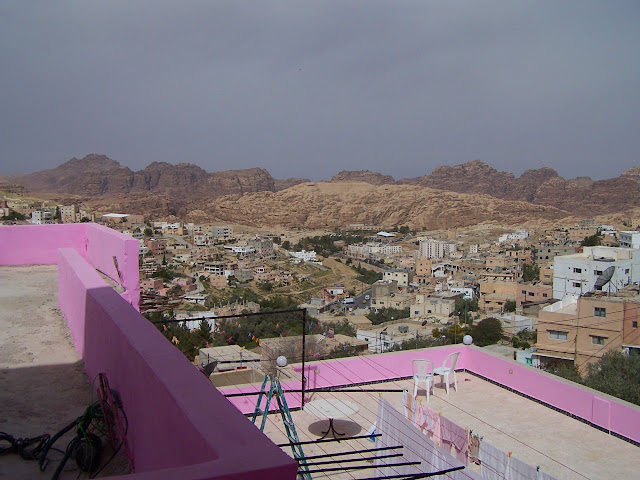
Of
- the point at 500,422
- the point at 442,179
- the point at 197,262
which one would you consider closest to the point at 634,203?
the point at 442,179

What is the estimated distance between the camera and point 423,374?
555 cm

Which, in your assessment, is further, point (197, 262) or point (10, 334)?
point (197, 262)

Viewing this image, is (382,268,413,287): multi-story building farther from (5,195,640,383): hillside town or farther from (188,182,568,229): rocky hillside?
(188,182,568,229): rocky hillside

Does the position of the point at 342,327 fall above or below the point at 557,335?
below

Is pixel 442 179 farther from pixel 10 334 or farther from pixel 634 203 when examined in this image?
pixel 10 334

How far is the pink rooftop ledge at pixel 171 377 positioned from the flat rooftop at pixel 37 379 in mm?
120

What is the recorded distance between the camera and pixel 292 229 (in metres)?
71.5

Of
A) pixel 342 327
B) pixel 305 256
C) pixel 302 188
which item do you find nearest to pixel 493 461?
pixel 342 327

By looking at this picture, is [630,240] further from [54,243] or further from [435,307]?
[54,243]

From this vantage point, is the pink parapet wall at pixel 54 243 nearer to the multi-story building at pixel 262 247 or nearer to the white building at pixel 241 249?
the white building at pixel 241 249

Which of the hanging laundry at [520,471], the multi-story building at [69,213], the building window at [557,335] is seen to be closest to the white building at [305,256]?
the multi-story building at [69,213]

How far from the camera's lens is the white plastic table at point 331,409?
459 cm

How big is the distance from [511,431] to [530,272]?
3334 centimetres

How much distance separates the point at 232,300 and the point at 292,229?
38229mm
